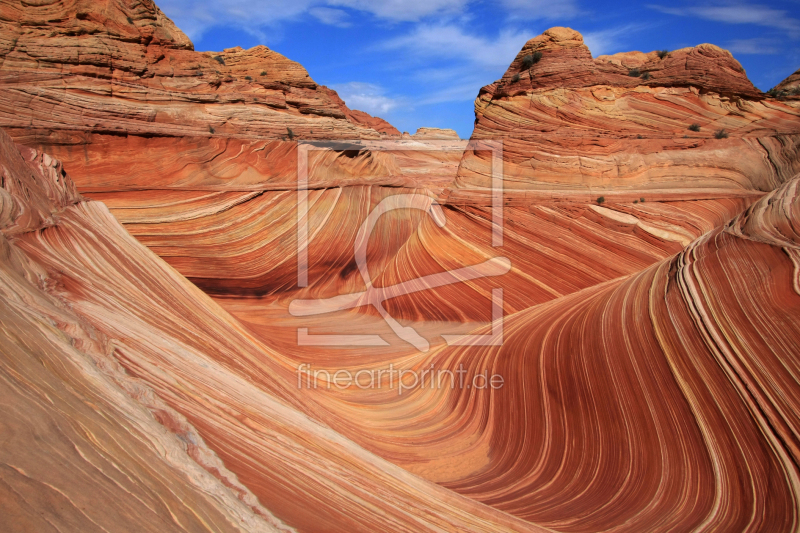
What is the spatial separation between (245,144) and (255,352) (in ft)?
26.5

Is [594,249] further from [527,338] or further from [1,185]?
[1,185]

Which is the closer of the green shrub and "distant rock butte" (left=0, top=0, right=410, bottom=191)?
"distant rock butte" (left=0, top=0, right=410, bottom=191)

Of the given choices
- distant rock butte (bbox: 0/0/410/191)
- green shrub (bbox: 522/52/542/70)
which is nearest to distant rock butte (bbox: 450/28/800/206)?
green shrub (bbox: 522/52/542/70)

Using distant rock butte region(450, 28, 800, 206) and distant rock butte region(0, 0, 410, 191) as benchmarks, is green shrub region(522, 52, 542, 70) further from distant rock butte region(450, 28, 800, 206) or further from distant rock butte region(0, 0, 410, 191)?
distant rock butte region(0, 0, 410, 191)

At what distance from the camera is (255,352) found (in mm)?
4590

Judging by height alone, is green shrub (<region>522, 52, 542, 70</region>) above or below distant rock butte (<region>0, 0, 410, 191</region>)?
above

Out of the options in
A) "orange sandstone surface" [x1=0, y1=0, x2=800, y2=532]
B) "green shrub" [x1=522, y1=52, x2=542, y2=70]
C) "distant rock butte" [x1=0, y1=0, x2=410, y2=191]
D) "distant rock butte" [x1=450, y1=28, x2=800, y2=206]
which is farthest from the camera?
"green shrub" [x1=522, y1=52, x2=542, y2=70]

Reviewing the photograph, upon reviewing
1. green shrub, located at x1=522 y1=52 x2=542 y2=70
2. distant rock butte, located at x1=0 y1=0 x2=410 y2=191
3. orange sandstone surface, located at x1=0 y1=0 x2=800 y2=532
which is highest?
green shrub, located at x1=522 y1=52 x2=542 y2=70

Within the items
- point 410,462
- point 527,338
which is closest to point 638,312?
point 527,338

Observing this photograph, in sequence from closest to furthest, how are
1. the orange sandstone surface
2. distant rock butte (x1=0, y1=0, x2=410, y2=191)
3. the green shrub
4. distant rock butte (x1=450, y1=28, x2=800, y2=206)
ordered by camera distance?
1. the orange sandstone surface
2. distant rock butte (x1=450, y1=28, x2=800, y2=206)
3. distant rock butte (x1=0, y1=0, x2=410, y2=191)
4. the green shrub

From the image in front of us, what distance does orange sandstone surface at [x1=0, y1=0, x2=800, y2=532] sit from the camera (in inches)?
87.7

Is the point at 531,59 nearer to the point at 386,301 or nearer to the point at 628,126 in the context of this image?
the point at 628,126

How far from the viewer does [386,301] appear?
996 centimetres

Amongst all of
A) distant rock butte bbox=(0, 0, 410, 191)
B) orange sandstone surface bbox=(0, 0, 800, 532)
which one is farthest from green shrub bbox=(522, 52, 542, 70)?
distant rock butte bbox=(0, 0, 410, 191)
